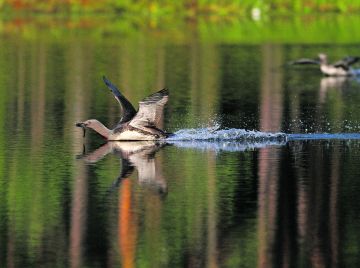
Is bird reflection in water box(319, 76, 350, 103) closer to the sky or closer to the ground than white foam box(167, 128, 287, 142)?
closer to the sky

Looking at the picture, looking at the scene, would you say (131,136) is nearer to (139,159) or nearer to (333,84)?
(139,159)

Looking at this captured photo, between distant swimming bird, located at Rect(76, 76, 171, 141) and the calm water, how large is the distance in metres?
0.22

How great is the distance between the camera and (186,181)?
15.9m

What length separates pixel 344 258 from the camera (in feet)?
39.3

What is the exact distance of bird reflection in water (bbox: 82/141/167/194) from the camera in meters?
15.8

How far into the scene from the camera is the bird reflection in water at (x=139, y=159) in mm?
15825

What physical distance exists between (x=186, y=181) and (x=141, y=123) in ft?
10.6

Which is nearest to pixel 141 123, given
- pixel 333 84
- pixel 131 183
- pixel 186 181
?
pixel 186 181

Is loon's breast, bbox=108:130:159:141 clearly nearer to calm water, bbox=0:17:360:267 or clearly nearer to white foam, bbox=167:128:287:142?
calm water, bbox=0:17:360:267

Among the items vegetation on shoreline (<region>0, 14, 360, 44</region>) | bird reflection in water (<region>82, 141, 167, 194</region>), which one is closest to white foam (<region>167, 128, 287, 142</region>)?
bird reflection in water (<region>82, 141, 167, 194</region>)

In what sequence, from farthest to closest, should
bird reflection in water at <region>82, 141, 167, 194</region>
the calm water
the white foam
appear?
the white foam < bird reflection in water at <region>82, 141, 167, 194</region> < the calm water

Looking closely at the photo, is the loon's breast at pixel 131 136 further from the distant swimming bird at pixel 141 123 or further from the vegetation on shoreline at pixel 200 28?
the vegetation on shoreline at pixel 200 28

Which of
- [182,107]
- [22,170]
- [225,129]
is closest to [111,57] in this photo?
[182,107]

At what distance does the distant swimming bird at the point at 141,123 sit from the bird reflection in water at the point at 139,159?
116 mm
